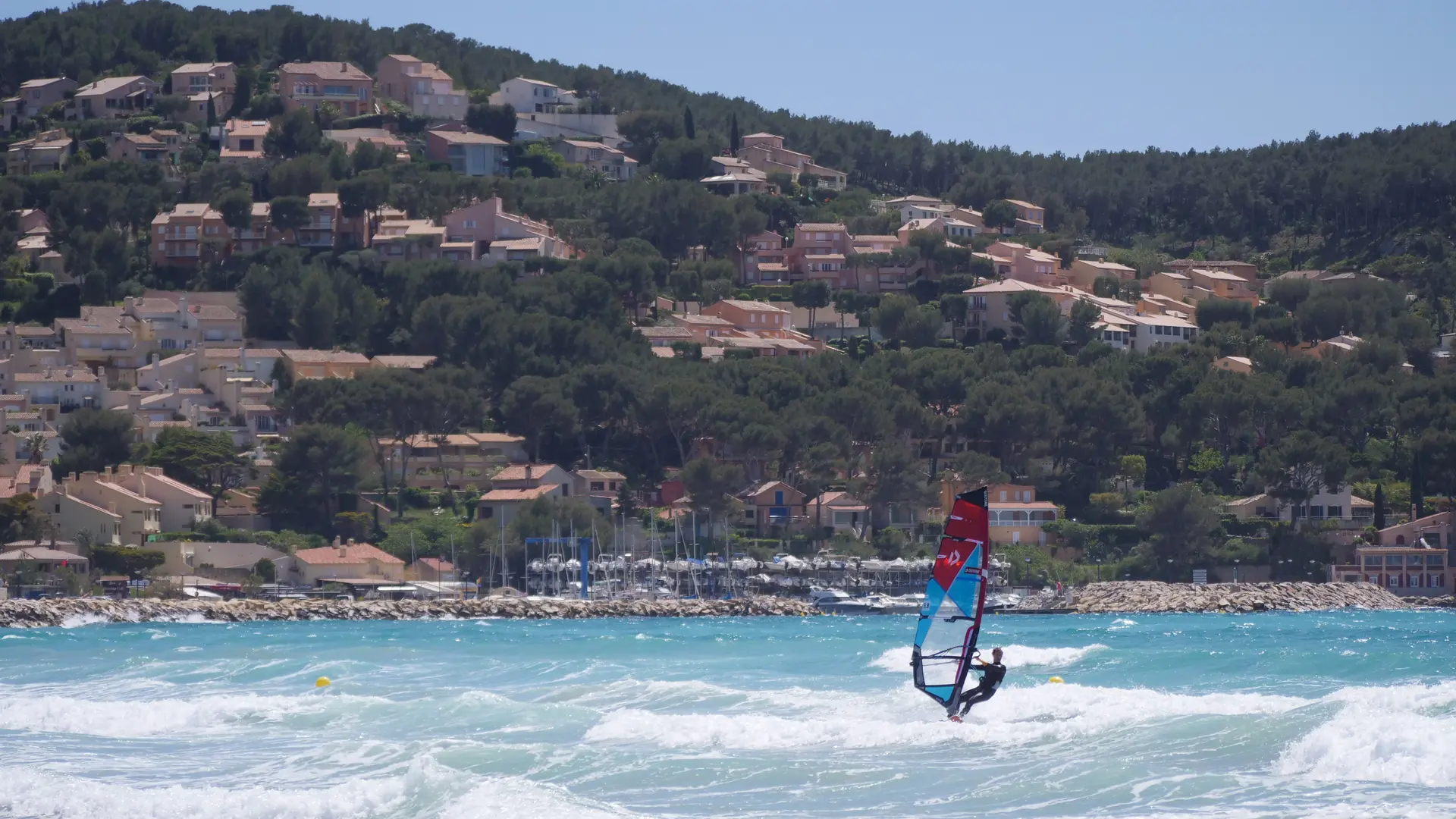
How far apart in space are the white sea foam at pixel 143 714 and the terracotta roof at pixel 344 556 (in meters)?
40.7

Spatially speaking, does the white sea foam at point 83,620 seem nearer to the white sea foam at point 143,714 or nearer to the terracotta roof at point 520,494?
the terracotta roof at point 520,494

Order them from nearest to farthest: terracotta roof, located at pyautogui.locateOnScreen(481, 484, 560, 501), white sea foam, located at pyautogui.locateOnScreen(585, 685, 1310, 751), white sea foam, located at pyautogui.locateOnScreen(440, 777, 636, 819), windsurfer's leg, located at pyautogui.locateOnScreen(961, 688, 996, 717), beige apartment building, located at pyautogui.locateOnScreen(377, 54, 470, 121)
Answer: white sea foam, located at pyautogui.locateOnScreen(440, 777, 636, 819)
windsurfer's leg, located at pyautogui.locateOnScreen(961, 688, 996, 717)
white sea foam, located at pyautogui.locateOnScreen(585, 685, 1310, 751)
terracotta roof, located at pyautogui.locateOnScreen(481, 484, 560, 501)
beige apartment building, located at pyautogui.locateOnScreen(377, 54, 470, 121)

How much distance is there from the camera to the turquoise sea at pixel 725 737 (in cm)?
1902

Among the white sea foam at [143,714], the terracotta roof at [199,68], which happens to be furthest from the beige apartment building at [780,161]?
the white sea foam at [143,714]

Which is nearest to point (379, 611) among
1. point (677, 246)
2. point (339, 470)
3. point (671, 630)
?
point (339, 470)

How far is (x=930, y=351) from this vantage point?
8806 centimetres

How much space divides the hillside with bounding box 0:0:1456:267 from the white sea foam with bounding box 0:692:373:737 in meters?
94.1

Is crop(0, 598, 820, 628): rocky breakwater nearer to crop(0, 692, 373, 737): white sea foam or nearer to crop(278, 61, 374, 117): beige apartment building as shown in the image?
crop(0, 692, 373, 737): white sea foam

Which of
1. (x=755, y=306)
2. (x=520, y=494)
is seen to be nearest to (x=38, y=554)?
(x=520, y=494)

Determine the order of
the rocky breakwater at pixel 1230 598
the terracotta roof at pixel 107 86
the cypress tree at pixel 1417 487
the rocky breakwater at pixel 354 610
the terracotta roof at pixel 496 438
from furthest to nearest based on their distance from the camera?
the terracotta roof at pixel 107 86 → the terracotta roof at pixel 496 438 → the cypress tree at pixel 1417 487 → the rocky breakwater at pixel 1230 598 → the rocky breakwater at pixel 354 610

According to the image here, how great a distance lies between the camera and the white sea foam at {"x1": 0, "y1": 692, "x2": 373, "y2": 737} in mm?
26109

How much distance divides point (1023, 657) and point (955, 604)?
674 inches

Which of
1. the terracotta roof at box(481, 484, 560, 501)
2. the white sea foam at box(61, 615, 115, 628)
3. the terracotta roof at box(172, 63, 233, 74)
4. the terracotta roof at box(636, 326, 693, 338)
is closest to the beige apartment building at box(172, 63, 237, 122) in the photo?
the terracotta roof at box(172, 63, 233, 74)

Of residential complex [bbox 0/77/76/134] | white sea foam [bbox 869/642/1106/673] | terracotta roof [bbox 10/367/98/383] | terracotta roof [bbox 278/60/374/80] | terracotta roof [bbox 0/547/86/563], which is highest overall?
terracotta roof [bbox 278/60/374/80]
